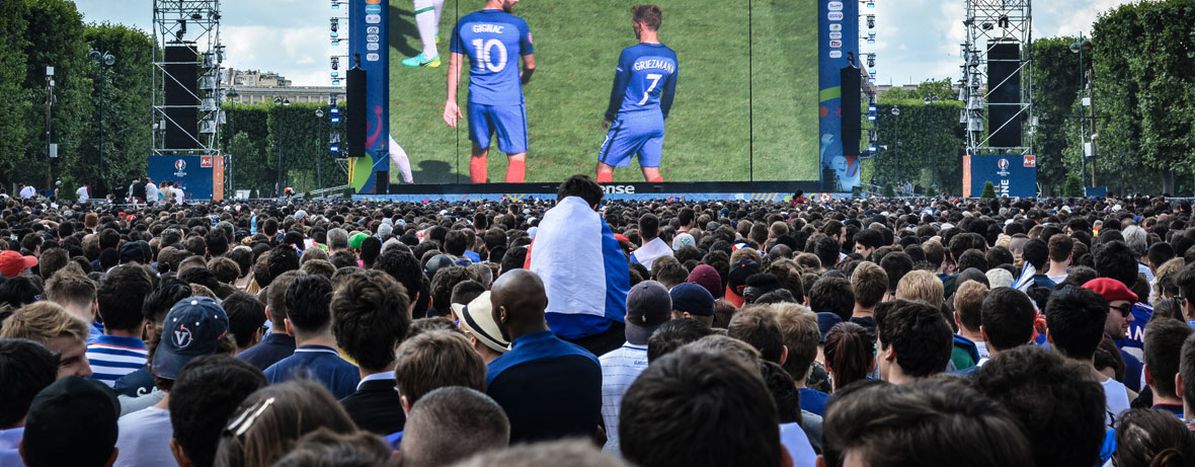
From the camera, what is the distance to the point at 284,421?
9.20 ft

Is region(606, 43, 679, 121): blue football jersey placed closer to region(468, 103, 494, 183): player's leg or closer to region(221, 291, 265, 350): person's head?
region(468, 103, 494, 183): player's leg

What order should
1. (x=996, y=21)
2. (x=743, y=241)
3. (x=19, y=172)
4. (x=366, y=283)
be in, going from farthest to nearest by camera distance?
(x=19, y=172), (x=996, y=21), (x=743, y=241), (x=366, y=283)

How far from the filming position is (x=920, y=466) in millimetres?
2482

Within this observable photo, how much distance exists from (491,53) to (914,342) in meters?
38.7

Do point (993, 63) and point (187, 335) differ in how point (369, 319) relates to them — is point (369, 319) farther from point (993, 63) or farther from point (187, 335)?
point (993, 63)

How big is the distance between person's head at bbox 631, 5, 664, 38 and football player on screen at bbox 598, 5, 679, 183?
0.12 feet

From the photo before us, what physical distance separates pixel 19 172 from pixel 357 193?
602 inches

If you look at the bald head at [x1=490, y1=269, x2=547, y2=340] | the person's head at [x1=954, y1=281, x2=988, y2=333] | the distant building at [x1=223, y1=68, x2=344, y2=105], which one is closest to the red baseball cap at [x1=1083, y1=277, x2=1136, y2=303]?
the person's head at [x1=954, y1=281, x2=988, y2=333]

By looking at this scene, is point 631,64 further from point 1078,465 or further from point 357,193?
point 1078,465

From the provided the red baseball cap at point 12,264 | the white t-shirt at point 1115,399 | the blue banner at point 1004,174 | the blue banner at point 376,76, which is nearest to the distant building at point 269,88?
the blue banner at point 376,76

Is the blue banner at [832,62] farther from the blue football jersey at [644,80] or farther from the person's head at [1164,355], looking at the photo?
the person's head at [1164,355]

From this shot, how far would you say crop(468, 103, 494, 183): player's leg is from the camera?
4288 centimetres

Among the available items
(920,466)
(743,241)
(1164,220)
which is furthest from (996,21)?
(920,466)

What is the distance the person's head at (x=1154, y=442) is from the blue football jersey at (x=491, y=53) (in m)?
39.5
